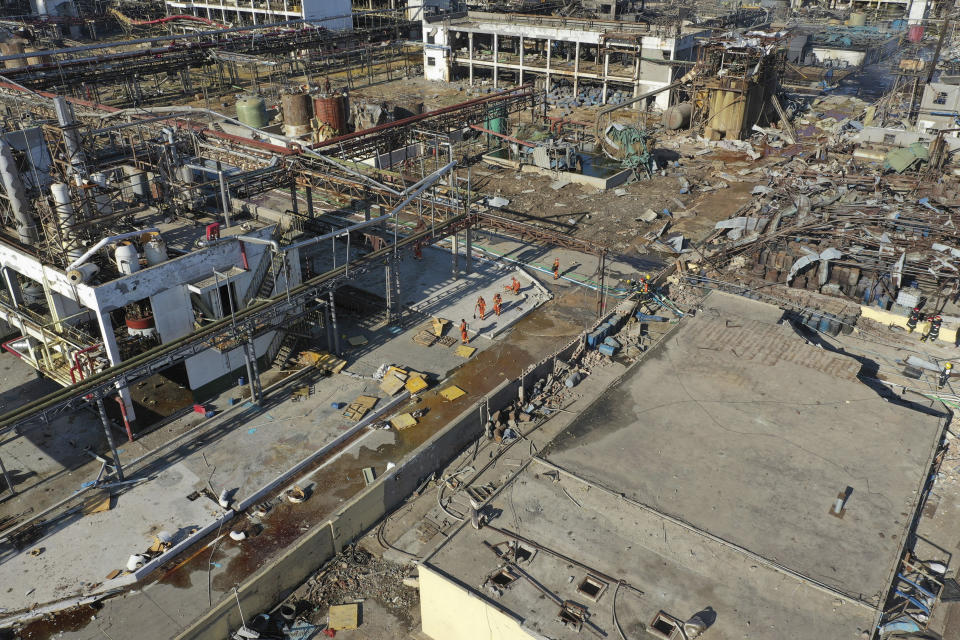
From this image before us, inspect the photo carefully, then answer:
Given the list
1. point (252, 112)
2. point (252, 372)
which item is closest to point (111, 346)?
point (252, 372)

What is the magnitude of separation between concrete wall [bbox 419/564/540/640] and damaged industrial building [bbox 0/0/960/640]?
10cm

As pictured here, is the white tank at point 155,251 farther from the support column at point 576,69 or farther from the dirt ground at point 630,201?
the support column at point 576,69

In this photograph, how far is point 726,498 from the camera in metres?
21.5

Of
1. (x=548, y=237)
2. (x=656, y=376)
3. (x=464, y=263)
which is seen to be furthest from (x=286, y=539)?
(x=548, y=237)

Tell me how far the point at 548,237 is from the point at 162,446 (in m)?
22.6

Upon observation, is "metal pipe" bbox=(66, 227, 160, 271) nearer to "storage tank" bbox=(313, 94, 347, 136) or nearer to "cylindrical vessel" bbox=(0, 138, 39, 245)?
"cylindrical vessel" bbox=(0, 138, 39, 245)

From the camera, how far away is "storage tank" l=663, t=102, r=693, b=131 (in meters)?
62.4

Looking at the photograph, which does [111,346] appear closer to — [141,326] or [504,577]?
[141,326]

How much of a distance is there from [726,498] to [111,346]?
21.5 m

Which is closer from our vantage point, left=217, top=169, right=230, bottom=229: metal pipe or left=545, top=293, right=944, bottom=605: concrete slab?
left=545, top=293, right=944, bottom=605: concrete slab

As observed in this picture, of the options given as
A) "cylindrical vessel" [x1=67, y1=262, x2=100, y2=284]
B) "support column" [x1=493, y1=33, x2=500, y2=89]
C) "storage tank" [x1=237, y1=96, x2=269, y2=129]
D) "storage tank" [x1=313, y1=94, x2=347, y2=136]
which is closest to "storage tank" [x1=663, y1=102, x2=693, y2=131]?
"support column" [x1=493, y1=33, x2=500, y2=89]

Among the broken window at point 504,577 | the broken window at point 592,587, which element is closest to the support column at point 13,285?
the broken window at point 504,577

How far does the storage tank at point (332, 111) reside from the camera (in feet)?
179

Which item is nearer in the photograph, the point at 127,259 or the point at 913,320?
the point at 127,259
